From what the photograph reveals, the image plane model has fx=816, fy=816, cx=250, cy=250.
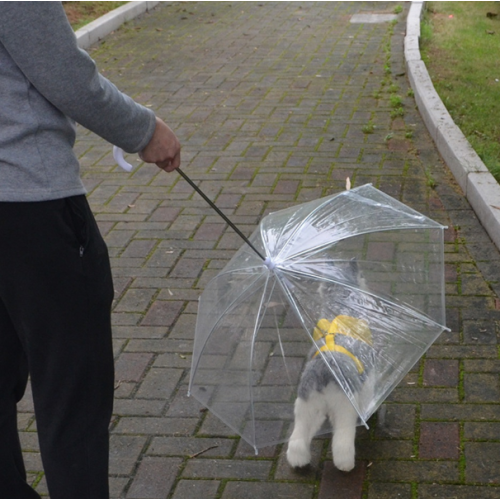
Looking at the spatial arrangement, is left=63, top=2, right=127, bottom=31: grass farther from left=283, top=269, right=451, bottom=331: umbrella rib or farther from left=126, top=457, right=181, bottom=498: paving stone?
left=283, top=269, right=451, bottom=331: umbrella rib

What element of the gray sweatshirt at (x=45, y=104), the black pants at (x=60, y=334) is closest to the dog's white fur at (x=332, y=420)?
the black pants at (x=60, y=334)

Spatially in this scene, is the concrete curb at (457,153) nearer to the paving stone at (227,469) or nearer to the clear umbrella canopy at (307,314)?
the clear umbrella canopy at (307,314)

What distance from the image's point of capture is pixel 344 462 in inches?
120

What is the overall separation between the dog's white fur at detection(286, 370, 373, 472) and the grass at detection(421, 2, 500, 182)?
3255 mm

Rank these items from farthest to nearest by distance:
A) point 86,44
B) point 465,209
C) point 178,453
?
point 86,44, point 465,209, point 178,453

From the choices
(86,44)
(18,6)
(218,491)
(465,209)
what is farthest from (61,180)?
(86,44)

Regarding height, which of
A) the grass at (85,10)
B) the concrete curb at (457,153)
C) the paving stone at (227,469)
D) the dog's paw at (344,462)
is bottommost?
the grass at (85,10)

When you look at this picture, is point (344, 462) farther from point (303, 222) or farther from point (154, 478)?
point (303, 222)

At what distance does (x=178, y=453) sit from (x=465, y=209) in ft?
9.88

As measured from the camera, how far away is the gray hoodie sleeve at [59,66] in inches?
78.4

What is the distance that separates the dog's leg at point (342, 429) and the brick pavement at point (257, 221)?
4.7 inches

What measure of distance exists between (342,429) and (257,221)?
2.72 meters

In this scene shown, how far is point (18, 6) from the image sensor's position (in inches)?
78.1

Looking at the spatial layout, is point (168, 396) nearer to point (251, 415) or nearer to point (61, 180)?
point (251, 415)
